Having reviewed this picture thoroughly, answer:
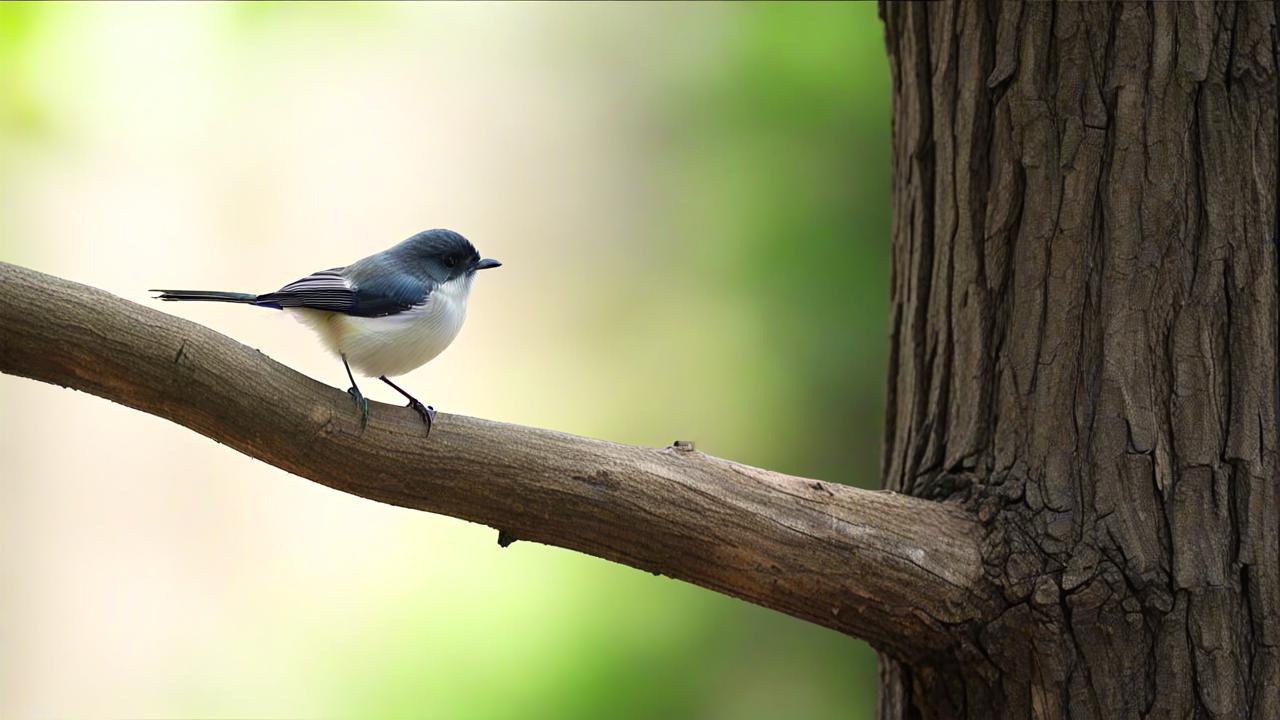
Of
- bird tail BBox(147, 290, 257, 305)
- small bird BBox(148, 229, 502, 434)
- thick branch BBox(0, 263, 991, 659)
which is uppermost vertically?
small bird BBox(148, 229, 502, 434)

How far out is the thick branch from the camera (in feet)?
4.99

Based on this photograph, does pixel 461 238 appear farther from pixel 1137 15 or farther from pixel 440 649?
pixel 440 649

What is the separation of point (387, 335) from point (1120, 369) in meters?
1.28

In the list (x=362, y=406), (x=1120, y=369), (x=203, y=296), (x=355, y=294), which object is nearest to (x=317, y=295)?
(x=355, y=294)

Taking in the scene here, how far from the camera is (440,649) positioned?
363 cm

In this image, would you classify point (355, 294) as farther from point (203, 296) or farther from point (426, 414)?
point (426, 414)

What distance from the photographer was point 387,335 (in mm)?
1973

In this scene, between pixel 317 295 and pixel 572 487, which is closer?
pixel 572 487

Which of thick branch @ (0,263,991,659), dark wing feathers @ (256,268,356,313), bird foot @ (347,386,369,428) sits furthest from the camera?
dark wing feathers @ (256,268,356,313)

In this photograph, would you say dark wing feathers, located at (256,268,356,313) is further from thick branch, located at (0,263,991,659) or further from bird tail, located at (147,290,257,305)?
thick branch, located at (0,263,991,659)

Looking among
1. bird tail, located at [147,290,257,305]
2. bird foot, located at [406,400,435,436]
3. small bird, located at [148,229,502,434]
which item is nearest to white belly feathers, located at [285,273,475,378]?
small bird, located at [148,229,502,434]

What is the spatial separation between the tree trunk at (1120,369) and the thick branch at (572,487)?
0.12 m

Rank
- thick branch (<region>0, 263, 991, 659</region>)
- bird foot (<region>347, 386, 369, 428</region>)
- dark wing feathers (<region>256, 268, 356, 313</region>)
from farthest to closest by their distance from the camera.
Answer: dark wing feathers (<region>256, 268, 356, 313</region>) → bird foot (<region>347, 386, 369, 428</region>) → thick branch (<region>0, 263, 991, 659</region>)

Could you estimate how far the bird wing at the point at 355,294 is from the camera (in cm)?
194
